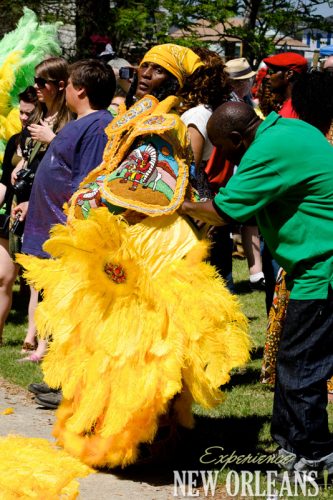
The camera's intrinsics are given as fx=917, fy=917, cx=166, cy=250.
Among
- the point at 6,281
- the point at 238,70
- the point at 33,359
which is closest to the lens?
the point at 33,359

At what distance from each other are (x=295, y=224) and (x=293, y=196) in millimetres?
128

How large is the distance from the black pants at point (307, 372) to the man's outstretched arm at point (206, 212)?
52cm

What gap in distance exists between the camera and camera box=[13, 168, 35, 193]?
6.84 metres

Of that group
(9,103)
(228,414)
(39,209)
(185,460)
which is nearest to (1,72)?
(9,103)

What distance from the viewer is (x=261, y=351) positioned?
740 centimetres

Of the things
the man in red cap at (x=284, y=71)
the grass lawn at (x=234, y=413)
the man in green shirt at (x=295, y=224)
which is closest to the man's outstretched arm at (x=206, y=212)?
the man in green shirt at (x=295, y=224)

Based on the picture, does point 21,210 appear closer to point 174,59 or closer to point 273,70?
point 273,70

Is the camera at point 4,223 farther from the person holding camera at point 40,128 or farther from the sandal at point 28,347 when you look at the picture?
the sandal at point 28,347

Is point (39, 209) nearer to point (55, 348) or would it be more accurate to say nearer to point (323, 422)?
point (55, 348)

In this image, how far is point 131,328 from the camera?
4.36 m

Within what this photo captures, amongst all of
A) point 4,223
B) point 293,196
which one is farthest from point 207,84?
point 4,223

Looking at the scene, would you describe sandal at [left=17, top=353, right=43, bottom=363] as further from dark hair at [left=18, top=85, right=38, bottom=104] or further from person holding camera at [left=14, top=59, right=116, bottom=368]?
dark hair at [left=18, top=85, right=38, bottom=104]

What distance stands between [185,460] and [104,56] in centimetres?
572

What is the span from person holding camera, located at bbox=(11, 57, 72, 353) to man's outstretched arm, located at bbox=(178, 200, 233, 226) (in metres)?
2.10
